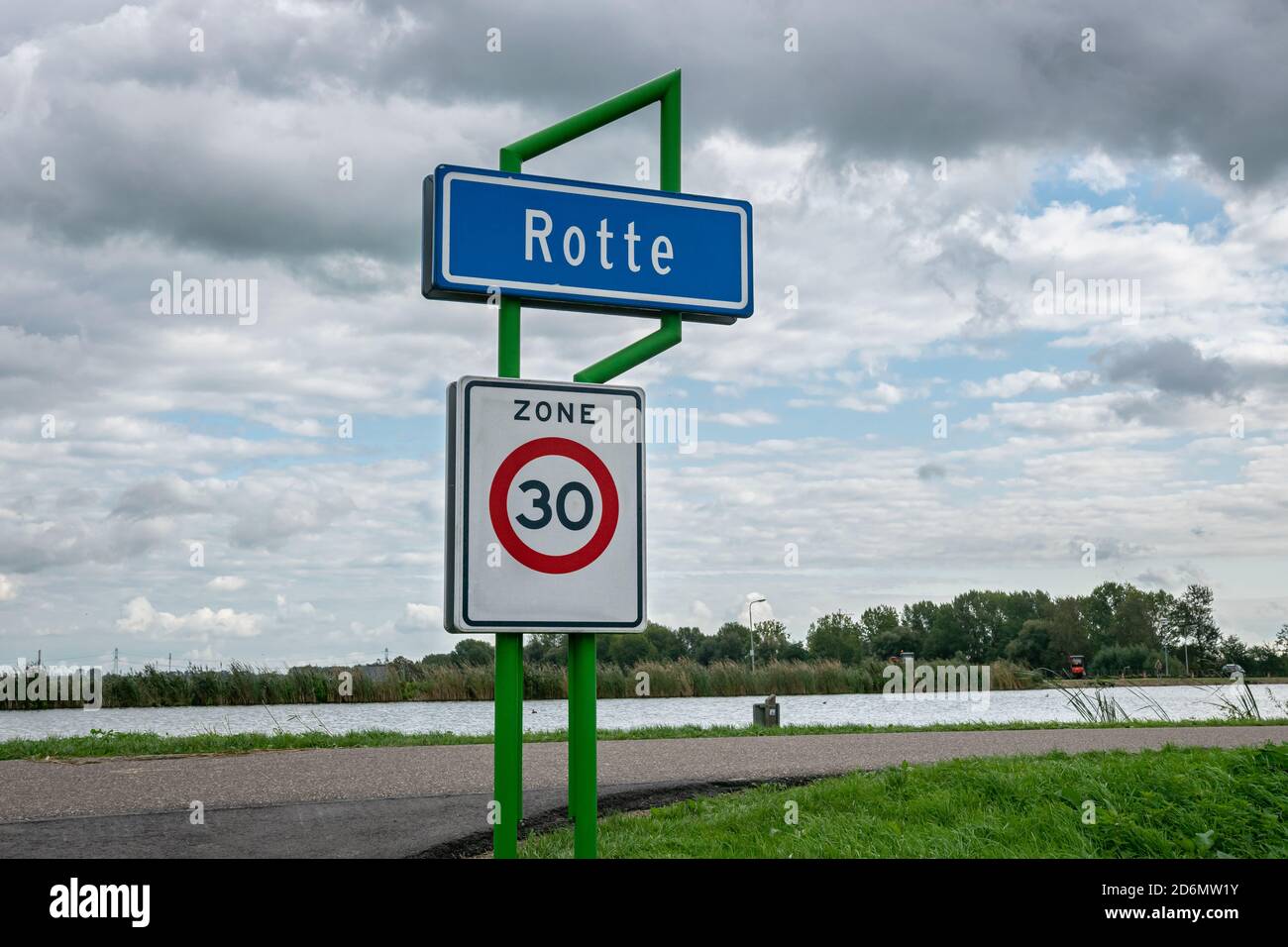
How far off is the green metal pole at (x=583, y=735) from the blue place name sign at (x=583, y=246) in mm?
1224

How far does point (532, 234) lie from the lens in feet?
12.5

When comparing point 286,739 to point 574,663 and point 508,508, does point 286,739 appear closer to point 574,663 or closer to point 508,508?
point 574,663

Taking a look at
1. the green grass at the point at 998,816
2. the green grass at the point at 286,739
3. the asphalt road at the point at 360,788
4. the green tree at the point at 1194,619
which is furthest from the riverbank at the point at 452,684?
the green tree at the point at 1194,619

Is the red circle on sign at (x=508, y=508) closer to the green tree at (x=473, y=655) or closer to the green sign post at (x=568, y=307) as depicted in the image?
the green sign post at (x=568, y=307)

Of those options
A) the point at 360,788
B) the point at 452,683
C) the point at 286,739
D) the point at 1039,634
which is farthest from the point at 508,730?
the point at 1039,634

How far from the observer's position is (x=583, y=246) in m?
3.85

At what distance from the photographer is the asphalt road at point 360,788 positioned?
6.41m

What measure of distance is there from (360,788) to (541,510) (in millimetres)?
5496

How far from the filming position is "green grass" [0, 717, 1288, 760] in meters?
10.5

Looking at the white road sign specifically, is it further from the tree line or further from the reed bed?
the tree line

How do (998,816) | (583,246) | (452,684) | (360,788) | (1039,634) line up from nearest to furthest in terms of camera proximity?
(583,246) < (998,816) < (360,788) < (452,684) < (1039,634)

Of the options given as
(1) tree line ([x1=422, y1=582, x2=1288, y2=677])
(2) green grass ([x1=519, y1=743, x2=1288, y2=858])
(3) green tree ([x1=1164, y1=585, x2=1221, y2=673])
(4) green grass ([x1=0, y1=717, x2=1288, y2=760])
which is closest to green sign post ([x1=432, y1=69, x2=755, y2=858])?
(2) green grass ([x1=519, y1=743, x2=1288, y2=858])

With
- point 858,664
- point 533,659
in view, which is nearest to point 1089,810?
point 533,659
